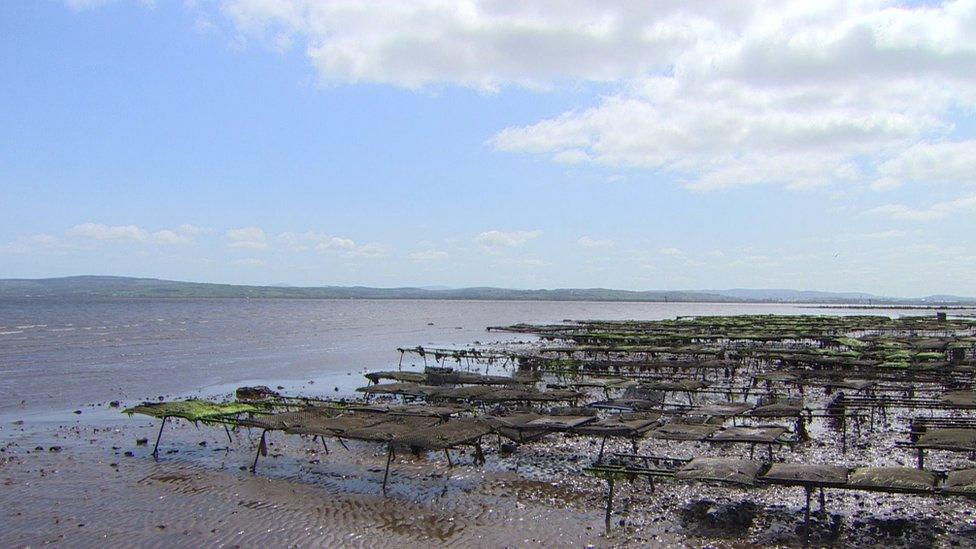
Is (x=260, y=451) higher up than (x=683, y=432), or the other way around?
(x=683, y=432)

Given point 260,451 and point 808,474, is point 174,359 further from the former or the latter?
point 808,474

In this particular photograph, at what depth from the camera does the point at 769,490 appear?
14727mm

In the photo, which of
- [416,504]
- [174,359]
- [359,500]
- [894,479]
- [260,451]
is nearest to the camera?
[894,479]

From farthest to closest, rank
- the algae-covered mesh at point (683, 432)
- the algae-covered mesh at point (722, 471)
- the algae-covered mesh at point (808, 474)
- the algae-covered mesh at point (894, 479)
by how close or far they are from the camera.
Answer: the algae-covered mesh at point (683, 432), the algae-covered mesh at point (722, 471), the algae-covered mesh at point (808, 474), the algae-covered mesh at point (894, 479)

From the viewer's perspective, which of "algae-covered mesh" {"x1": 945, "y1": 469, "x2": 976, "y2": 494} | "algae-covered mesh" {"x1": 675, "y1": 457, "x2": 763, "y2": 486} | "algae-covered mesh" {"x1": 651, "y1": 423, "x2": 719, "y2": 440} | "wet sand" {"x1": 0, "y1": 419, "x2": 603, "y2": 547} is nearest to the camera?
"algae-covered mesh" {"x1": 945, "y1": 469, "x2": 976, "y2": 494}

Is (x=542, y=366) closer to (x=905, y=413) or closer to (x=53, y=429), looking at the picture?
(x=905, y=413)

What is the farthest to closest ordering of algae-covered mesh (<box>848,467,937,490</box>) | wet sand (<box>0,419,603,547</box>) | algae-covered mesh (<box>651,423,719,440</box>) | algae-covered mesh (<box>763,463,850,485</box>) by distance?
1. algae-covered mesh (<box>651,423,719,440</box>)
2. wet sand (<box>0,419,603,547</box>)
3. algae-covered mesh (<box>763,463,850,485</box>)
4. algae-covered mesh (<box>848,467,937,490</box>)

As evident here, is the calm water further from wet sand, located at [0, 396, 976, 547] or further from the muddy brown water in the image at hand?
wet sand, located at [0, 396, 976, 547]

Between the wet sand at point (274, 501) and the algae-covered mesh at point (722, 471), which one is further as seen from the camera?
the wet sand at point (274, 501)

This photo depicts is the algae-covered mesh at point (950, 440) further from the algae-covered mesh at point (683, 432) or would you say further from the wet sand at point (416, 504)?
the algae-covered mesh at point (683, 432)

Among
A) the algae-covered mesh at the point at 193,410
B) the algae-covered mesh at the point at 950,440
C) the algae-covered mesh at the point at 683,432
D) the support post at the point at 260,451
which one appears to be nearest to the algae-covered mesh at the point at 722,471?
the algae-covered mesh at the point at 683,432

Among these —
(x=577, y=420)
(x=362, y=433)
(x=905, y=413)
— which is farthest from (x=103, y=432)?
(x=905, y=413)

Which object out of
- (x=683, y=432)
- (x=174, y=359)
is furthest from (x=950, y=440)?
(x=174, y=359)

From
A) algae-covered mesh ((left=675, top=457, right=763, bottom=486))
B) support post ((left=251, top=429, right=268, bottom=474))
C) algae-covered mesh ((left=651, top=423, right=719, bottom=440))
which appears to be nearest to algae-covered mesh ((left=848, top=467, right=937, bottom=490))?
algae-covered mesh ((left=675, top=457, right=763, bottom=486))
